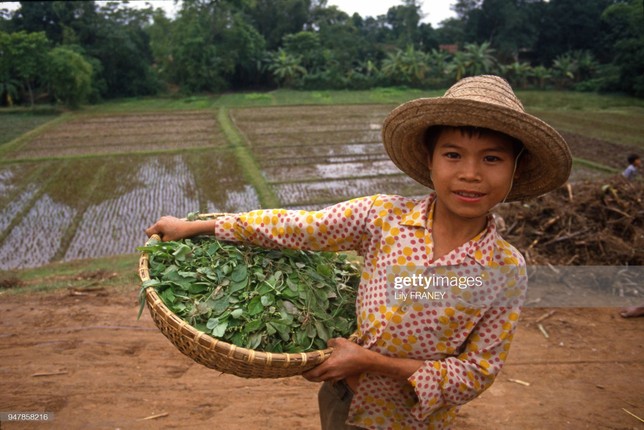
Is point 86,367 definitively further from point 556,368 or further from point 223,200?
point 223,200

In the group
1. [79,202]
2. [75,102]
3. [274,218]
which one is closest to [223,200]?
[79,202]

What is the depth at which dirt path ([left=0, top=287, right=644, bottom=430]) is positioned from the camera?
2520 millimetres

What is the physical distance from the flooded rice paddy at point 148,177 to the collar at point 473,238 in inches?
231

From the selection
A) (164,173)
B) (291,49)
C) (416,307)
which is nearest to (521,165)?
(416,307)

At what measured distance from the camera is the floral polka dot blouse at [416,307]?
125 cm

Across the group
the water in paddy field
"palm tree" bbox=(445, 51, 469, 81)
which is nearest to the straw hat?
the water in paddy field

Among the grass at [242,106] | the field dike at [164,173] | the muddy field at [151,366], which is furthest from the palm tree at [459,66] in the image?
the muddy field at [151,366]

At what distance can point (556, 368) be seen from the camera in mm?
3180

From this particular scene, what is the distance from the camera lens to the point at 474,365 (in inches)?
48.7

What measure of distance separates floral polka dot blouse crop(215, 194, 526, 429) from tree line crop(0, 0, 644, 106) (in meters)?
19.4

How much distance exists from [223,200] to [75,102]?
13412 mm

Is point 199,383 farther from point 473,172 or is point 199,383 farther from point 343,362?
point 473,172

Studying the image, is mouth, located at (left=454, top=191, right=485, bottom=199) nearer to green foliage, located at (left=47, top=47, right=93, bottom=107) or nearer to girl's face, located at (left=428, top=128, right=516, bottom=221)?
girl's face, located at (left=428, top=128, right=516, bottom=221)

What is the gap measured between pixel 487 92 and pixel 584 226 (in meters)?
4.21
